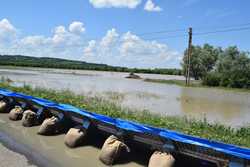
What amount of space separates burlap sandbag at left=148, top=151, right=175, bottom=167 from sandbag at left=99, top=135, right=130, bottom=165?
0.86 metres

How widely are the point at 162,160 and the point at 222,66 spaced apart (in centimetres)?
4815

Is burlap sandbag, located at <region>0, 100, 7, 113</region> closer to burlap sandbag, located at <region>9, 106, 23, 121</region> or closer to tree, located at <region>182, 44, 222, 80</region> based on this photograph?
burlap sandbag, located at <region>9, 106, 23, 121</region>

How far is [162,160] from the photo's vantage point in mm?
5594

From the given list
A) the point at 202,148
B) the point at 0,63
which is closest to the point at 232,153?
the point at 202,148

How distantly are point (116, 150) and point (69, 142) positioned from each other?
1.54 meters

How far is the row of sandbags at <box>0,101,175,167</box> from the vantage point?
18.5 feet

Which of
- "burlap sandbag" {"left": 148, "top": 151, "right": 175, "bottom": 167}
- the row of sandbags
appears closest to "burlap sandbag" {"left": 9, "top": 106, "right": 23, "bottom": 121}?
the row of sandbags

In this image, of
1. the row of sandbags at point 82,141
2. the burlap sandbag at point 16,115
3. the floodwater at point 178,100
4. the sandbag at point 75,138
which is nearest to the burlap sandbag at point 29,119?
the row of sandbags at point 82,141

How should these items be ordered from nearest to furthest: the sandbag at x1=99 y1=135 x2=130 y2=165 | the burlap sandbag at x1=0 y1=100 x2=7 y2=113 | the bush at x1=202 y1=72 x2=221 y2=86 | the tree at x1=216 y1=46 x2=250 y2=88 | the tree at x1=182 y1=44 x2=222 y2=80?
the sandbag at x1=99 y1=135 x2=130 y2=165, the burlap sandbag at x1=0 y1=100 x2=7 y2=113, the tree at x1=216 y1=46 x2=250 y2=88, the bush at x1=202 y1=72 x2=221 y2=86, the tree at x1=182 y1=44 x2=222 y2=80

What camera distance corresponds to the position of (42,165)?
5.98 meters

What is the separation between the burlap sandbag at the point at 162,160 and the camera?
5.55 meters

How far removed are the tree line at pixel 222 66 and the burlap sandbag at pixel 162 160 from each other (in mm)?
38568

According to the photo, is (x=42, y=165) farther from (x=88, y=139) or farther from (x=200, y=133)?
(x=200, y=133)

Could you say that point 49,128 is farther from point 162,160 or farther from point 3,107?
point 3,107
